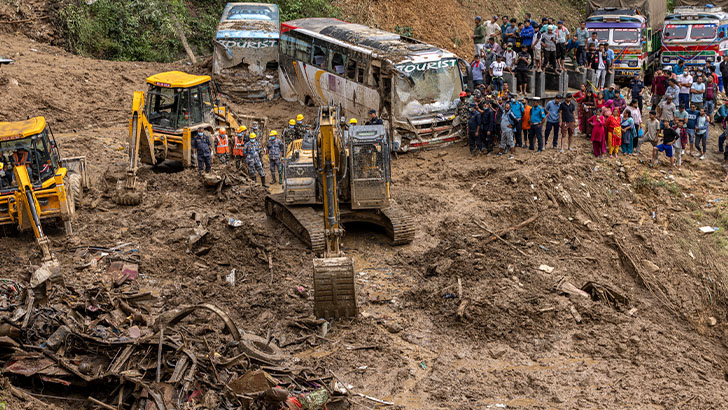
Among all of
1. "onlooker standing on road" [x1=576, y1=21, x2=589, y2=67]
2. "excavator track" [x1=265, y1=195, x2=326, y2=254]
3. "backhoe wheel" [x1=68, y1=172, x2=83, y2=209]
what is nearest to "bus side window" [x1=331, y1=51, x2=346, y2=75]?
"excavator track" [x1=265, y1=195, x2=326, y2=254]

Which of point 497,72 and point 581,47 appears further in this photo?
point 581,47

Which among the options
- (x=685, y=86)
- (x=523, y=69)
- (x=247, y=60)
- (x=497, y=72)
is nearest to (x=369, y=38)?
(x=497, y=72)

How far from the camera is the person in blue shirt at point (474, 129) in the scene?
754 inches

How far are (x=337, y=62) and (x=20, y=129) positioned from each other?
9.07 m

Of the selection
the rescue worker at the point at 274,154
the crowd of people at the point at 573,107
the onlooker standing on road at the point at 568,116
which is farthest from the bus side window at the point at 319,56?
the onlooker standing on road at the point at 568,116

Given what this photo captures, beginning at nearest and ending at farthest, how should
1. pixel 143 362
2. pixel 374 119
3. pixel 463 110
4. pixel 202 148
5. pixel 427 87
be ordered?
1. pixel 143 362
2. pixel 202 148
3. pixel 374 119
4. pixel 427 87
5. pixel 463 110

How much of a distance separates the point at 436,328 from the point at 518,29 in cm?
1236

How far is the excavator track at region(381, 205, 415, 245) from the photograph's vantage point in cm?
1502

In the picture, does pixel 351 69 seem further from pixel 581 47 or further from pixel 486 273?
pixel 486 273

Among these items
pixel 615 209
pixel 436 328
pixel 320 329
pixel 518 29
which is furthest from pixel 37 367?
pixel 518 29

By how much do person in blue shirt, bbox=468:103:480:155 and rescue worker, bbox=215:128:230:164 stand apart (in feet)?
18.8

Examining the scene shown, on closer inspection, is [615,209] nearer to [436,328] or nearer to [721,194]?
[721,194]

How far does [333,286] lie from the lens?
39.7 ft

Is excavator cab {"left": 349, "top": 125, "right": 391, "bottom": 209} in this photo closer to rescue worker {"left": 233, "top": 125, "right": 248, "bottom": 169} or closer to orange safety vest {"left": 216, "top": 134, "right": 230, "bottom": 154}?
rescue worker {"left": 233, "top": 125, "right": 248, "bottom": 169}
